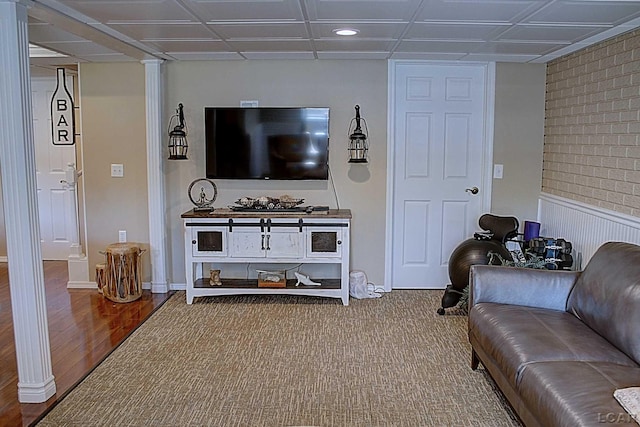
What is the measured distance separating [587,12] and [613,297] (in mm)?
1588

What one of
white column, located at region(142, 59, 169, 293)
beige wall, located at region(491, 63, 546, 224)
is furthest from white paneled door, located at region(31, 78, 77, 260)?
beige wall, located at region(491, 63, 546, 224)

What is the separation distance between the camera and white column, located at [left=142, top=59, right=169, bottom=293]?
15.6ft

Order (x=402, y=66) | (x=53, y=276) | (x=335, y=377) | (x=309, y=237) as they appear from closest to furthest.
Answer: (x=335, y=377) < (x=309, y=237) < (x=402, y=66) < (x=53, y=276)

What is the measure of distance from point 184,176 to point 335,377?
2581 millimetres

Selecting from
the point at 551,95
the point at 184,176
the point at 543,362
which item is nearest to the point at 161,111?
the point at 184,176

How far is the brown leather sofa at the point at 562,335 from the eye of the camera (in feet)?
6.75

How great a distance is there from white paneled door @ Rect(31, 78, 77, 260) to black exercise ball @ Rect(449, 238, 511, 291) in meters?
4.34

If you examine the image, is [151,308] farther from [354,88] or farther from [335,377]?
[354,88]

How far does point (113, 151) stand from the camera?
496cm

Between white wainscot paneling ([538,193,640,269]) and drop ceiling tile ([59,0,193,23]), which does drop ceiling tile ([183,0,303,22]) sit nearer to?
drop ceiling tile ([59,0,193,23])

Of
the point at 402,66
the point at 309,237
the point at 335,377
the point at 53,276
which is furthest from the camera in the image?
the point at 53,276

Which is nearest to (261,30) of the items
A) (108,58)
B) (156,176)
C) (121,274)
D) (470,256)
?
(108,58)

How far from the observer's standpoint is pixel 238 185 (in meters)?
4.96

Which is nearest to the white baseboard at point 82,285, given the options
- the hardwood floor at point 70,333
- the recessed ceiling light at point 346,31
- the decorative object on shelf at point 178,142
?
the hardwood floor at point 70,333
